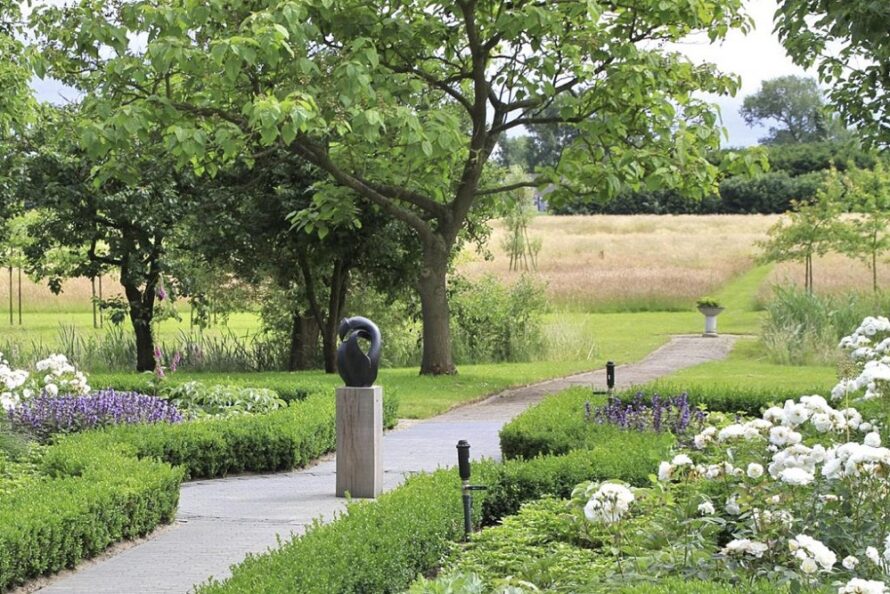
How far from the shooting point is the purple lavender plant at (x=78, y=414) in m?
10.0

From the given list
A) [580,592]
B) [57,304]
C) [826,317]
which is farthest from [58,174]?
[57,304]

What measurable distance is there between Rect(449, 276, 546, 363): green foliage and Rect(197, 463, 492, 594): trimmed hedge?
50.6 feet

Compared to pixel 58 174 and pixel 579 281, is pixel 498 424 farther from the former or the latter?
pixel 579 281

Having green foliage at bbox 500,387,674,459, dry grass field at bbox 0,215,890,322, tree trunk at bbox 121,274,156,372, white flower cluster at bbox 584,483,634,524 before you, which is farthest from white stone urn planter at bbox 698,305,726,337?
white flower cluster at bbox 584,483,634,524

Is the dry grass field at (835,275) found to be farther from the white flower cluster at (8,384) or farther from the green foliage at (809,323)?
the white flower cluster at (8,384)

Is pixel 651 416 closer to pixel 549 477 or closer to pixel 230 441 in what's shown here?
pixel 549 477

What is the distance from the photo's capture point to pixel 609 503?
4.57 metres

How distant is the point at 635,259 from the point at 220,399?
3318cm

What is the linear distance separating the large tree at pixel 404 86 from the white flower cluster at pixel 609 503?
27.0ft

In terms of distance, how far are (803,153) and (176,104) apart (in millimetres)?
58939

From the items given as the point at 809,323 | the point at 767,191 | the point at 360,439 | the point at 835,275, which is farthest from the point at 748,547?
the point at 767,191

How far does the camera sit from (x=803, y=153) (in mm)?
67750

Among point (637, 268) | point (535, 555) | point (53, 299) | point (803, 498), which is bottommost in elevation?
point (535, 555)

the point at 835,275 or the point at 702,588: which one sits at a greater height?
the point at 835,275
